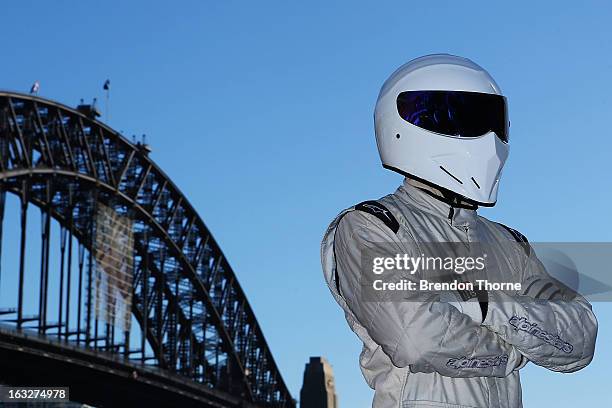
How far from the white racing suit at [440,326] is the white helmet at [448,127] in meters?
0.16

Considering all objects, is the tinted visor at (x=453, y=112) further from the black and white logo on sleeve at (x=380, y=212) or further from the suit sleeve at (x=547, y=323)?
the suit sleeve at (x=547, y=323)

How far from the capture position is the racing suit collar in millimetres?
3826

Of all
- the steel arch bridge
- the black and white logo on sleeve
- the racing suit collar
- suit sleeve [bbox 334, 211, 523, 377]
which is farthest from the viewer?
the steel arch bridge

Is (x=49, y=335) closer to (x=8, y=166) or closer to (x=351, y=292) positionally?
(x=8, y=166)

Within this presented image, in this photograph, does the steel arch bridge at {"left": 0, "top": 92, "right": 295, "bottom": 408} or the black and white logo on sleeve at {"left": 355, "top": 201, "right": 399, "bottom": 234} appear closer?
the black and white logo on sleeve at {"left": 355, "top": 201, "right": 399, "bottom": 234}

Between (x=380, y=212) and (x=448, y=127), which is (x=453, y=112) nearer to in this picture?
(x=448, y=127)

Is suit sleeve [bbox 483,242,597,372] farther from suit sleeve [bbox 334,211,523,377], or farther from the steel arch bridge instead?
the steel arch bridge

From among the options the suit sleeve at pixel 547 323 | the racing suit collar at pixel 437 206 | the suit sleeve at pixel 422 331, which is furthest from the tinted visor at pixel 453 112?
the suit sleeve at pixel 547 323

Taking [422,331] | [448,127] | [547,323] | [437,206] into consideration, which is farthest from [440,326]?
[448,127]

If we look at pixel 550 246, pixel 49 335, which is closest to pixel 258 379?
pixel 49 335

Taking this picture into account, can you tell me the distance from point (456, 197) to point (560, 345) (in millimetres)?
511

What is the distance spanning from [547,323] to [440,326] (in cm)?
34

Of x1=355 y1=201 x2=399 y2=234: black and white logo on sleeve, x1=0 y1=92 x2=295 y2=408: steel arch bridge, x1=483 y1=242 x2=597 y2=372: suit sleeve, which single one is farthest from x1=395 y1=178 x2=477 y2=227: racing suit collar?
x1=0 y1=92 x2=295 y2=408: steel arch bridge

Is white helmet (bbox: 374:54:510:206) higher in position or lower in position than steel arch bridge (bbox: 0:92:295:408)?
lower
